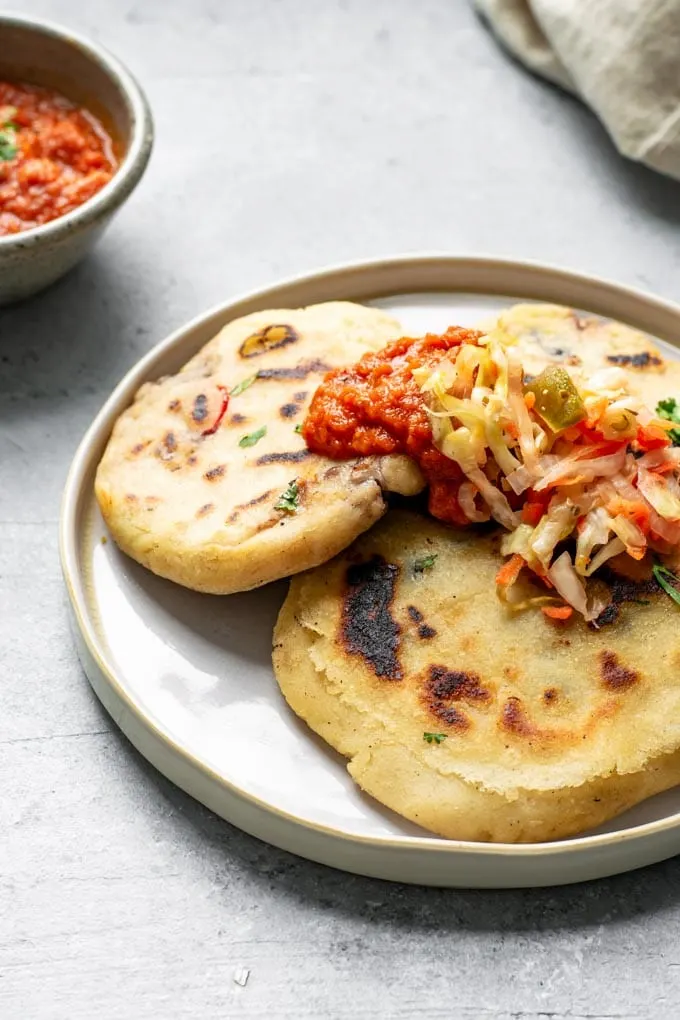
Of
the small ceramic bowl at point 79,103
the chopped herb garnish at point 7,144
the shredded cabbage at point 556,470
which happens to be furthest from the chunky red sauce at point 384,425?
the chopped herb garnish at point 7,144

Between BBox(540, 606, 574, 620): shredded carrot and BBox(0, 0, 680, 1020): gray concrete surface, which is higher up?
BBox(540, 606, 574, 620): shredded carrot

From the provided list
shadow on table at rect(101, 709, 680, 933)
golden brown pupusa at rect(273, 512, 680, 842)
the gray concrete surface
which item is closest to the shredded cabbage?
golden brown pupusa at rect(273, 512, 680, 842)

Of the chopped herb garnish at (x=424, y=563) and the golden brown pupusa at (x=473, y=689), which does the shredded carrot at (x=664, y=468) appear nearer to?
the golden brown pupusa at (x=473, y=689)

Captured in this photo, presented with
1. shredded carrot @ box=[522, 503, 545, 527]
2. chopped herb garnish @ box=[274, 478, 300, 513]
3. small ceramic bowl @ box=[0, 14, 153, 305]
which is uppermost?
shredded carrot @ box=[522, 503, 545, 527]

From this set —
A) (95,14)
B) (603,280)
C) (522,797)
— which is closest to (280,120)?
(95,14)

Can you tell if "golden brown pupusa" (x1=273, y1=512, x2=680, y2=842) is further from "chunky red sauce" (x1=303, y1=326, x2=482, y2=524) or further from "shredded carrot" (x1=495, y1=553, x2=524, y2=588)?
"chunky red sauce" (x1=303, y1=326, x2=482, y2=524)
